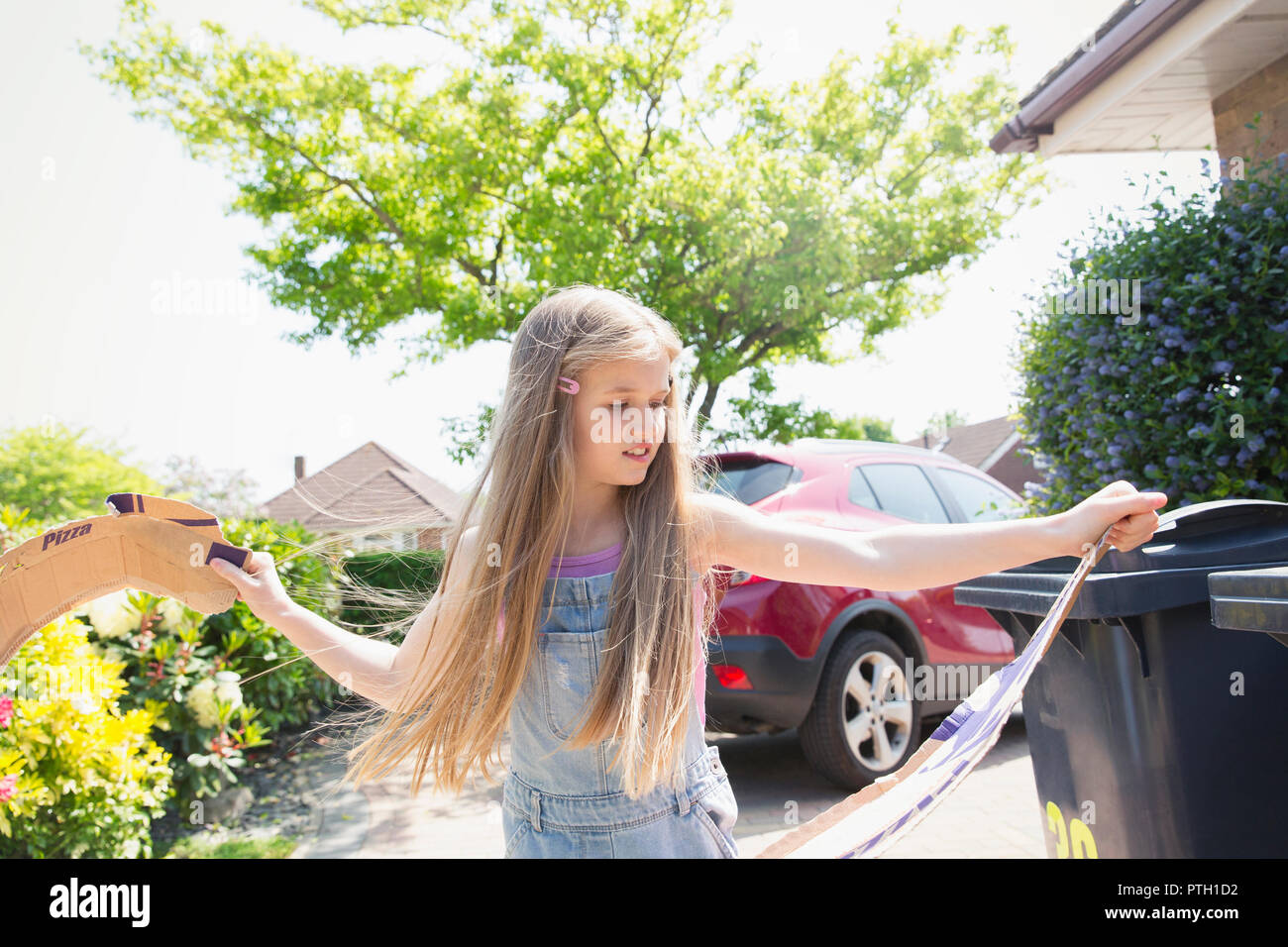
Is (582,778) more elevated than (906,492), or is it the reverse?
(906,492)

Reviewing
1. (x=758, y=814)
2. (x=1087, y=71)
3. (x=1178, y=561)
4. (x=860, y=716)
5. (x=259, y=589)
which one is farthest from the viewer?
(x=1087, y=71)

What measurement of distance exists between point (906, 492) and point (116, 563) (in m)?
4.45

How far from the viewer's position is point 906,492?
211 inches

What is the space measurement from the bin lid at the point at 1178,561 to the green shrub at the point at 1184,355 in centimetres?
152

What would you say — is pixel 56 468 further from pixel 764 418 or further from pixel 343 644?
pixel 343 644

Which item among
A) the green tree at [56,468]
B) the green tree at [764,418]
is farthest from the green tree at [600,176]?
the green tree at [56,468]

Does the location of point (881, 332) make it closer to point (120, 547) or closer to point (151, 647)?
point (151, 647)

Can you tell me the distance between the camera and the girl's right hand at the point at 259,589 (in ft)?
6.02

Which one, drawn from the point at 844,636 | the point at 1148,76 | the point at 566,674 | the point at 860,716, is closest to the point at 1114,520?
the point at 566,674

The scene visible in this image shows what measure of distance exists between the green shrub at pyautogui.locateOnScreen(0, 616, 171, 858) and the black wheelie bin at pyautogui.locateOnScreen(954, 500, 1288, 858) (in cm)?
312

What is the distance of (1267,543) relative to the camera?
80.7 inches
